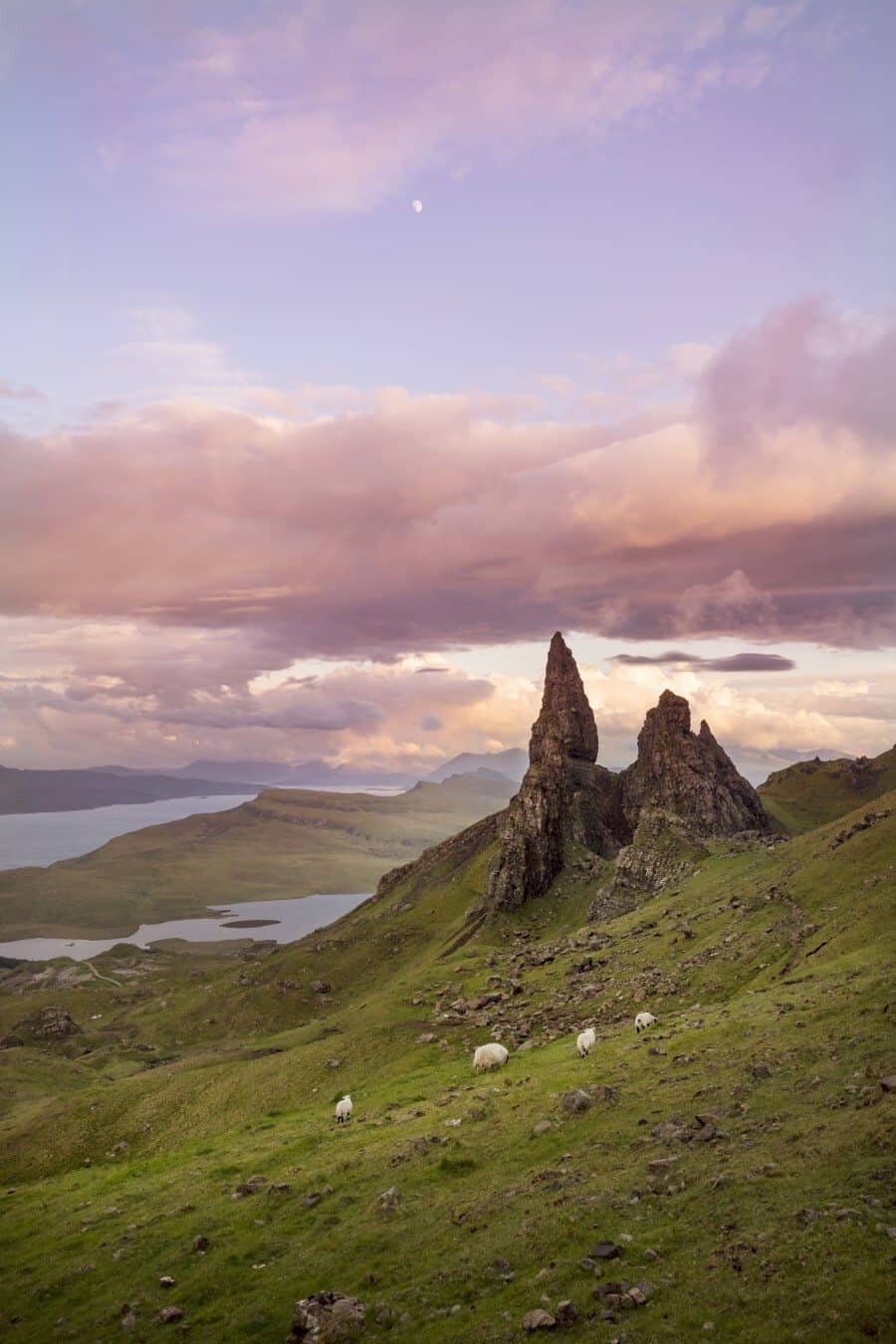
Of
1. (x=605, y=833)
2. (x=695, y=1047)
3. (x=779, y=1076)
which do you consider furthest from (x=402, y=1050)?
(x=605, y=833)

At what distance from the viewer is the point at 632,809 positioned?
180375 millimetres

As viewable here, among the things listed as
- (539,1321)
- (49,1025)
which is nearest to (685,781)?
(49,1025)

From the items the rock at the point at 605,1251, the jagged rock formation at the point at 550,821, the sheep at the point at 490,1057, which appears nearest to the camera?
the rock at the point at 605,1251

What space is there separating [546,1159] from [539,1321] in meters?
13.1

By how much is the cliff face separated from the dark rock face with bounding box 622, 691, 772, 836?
0.74 ft

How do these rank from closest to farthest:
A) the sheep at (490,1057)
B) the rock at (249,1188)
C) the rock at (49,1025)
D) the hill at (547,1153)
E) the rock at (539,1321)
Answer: the rock at (539,1321) < the hill at (547,1153) < the rock at (249,1188) < the sheep at (490,1057) < the rock at (49,1025)

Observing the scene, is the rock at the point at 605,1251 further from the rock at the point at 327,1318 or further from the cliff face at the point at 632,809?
the cliff face at the point at 632,809

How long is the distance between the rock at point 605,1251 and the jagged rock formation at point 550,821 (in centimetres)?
12317

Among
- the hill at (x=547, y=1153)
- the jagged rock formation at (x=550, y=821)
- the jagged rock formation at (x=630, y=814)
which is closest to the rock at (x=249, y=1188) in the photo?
the hill at (x=547, y=1153)

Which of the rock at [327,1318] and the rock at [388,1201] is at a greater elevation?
the rock at [327,1318]

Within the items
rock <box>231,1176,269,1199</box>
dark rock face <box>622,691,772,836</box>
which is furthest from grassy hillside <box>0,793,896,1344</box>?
dark rock face <box>622,691,772,836</box>

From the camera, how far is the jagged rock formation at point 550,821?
150125 millimetres

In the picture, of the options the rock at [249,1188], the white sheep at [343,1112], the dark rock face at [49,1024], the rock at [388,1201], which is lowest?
the dark rock face at [49,1024]

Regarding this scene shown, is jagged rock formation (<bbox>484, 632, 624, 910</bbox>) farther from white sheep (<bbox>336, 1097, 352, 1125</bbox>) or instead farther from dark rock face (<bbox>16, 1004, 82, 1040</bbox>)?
white sheep (<bbox>336, 1097, 352, 1125</bbox>)
